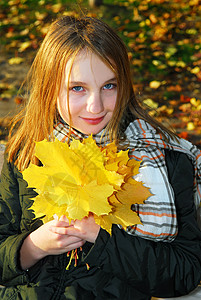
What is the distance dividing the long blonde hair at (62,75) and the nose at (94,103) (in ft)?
0.35

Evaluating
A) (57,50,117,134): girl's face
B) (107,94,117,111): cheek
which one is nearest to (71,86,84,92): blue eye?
(57,50,117,134): girl's face

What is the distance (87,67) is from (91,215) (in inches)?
19.4

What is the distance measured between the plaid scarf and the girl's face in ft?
0.36

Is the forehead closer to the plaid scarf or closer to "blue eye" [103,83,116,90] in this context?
"blue eye" [103,83,116,90]

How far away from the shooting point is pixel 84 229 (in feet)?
→ 4.82

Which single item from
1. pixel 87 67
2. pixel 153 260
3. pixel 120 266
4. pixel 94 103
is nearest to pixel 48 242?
pixel 120 266

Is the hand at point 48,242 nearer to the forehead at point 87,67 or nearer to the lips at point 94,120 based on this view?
the lips at point 94,120

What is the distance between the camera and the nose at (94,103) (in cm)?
148

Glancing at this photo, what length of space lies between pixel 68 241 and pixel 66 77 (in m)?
0.57

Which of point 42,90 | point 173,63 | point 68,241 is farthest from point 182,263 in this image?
point 173,63

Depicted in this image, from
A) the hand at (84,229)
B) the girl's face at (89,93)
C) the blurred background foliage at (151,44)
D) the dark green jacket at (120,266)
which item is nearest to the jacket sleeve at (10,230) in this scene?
the dark green jacket at (120,266)

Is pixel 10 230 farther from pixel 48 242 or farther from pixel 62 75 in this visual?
pixel 62 75

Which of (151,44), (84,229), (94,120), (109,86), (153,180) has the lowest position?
(84,229)

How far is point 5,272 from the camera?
1666 millimetres
